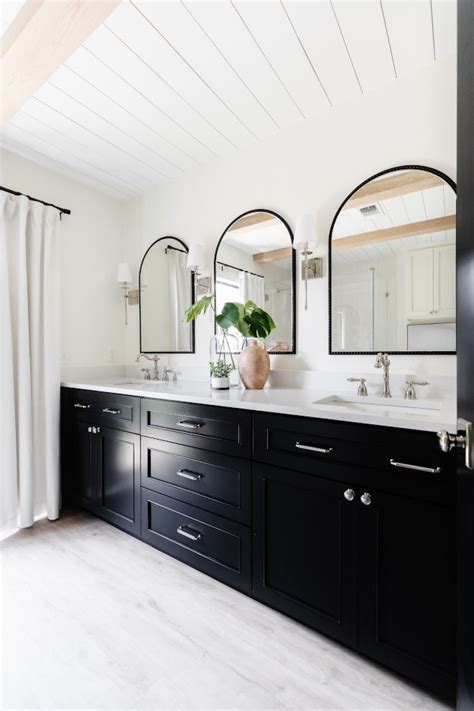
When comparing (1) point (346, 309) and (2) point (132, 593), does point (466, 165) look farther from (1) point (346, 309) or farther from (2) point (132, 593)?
(2) point (132, 593)

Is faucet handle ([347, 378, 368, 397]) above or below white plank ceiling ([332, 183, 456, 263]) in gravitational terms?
below

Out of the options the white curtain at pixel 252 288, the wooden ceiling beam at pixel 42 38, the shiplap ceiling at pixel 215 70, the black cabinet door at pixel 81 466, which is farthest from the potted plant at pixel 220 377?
the wooden ceiling beam at pixel 42 38

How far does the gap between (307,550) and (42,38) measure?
93.5 inches

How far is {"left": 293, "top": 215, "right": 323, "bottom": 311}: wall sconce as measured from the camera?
1.93 metres

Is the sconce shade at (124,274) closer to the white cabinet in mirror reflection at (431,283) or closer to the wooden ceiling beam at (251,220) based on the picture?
the wooden ceiling beam at (251,220)

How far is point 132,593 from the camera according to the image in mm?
1656

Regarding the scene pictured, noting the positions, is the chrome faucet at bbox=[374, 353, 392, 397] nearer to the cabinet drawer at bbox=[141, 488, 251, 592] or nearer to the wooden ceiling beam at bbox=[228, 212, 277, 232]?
the cabinet drawer at bbox=[141, 488, 251, 592]

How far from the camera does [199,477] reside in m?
1.73

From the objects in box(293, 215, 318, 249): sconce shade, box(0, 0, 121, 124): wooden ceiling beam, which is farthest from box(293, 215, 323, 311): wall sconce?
box(0, 0, 121, 124): wooden ceiling beam

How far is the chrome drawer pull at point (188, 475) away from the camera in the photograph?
1.74 m

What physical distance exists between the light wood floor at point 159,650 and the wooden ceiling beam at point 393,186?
2034 mm

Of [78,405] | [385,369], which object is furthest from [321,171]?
[78,405]

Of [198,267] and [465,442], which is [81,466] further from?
[465,442]

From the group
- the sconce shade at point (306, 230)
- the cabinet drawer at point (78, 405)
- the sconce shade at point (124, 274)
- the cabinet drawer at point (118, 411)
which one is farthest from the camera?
the sconce shade at point (124, 274)
